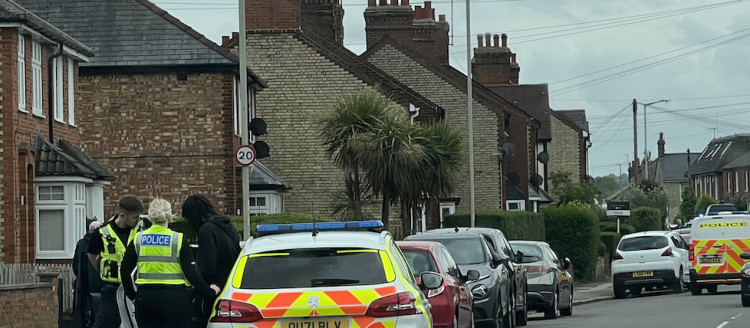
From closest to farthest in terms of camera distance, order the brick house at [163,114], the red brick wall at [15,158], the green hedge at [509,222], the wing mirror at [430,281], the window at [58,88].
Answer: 1. the wing mirror at [430,281]
2. the red brick wall at [15,158]
3. the window at [58,88]
4. the brick house at [163,114]
5. the green hedge at [509,222]

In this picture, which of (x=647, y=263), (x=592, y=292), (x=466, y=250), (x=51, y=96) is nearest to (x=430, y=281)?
(x=466, y=250)

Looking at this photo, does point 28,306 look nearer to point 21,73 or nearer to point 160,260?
point 21,73

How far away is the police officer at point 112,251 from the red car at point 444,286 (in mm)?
3286

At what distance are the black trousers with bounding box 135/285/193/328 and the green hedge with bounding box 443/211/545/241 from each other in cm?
2957

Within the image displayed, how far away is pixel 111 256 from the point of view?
44.9 ft

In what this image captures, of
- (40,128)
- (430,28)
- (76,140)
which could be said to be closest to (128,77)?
(76,140)

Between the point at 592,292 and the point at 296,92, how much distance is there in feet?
37.7

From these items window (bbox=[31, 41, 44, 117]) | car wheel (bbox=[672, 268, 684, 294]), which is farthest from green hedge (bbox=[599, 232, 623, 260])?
window (bbox=[31, 41, 44, 117])

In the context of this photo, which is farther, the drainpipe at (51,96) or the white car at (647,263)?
the white car at (647,263)

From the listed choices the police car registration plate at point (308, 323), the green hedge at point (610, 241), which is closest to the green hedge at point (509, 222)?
the green hedge at point (610, 241)

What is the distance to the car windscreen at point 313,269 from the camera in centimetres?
1097

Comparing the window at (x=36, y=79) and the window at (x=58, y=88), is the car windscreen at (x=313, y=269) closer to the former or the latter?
the window at (x=36, y=79)

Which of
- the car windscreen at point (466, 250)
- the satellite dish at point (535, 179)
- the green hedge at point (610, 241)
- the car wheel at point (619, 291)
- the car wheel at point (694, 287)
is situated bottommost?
the car wheel at point (619, 291)

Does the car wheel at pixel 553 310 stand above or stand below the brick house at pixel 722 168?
below
